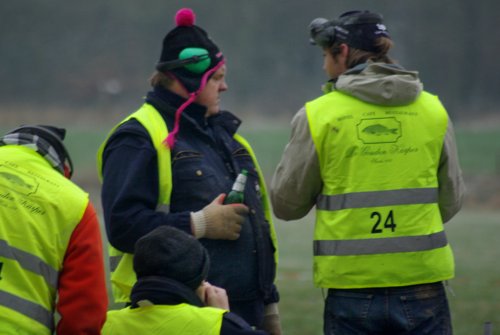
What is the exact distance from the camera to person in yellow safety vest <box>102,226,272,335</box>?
149 inches

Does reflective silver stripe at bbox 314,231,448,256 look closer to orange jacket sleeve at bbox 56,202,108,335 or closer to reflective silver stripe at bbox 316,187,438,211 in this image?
reflective silver stripe at bbox 316,187,438,211

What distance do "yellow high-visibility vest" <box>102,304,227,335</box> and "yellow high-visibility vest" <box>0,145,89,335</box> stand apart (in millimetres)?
283

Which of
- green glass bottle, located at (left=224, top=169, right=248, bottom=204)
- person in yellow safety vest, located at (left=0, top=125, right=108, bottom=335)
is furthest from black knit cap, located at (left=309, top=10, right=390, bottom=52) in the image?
person in yellow safety vest, located at (left=0, top=125, right=108, bottom=335)

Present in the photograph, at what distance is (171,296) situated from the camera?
3850 millimetres

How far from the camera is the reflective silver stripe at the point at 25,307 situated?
3801 mm

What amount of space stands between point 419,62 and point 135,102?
487 inches

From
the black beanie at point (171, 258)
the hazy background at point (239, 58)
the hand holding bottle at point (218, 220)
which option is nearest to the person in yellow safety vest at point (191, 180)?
Answer: the hand holding bottle at point (218, 220)

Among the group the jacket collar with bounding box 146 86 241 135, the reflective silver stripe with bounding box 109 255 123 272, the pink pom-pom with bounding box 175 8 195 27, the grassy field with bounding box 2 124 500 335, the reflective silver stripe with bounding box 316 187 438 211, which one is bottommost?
the grassy field with bounding box 2 124 500 335

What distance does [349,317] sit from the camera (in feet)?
15.4

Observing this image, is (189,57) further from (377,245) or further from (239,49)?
(239,49)

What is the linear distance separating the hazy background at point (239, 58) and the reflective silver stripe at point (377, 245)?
1410 inches

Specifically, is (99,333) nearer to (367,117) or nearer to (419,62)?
(367,117)

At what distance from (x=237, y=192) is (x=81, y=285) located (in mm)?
1099

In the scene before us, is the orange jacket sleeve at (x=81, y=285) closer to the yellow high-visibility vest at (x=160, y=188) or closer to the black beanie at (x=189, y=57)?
the yellow high-visibility vest at (x=160, y=188)
